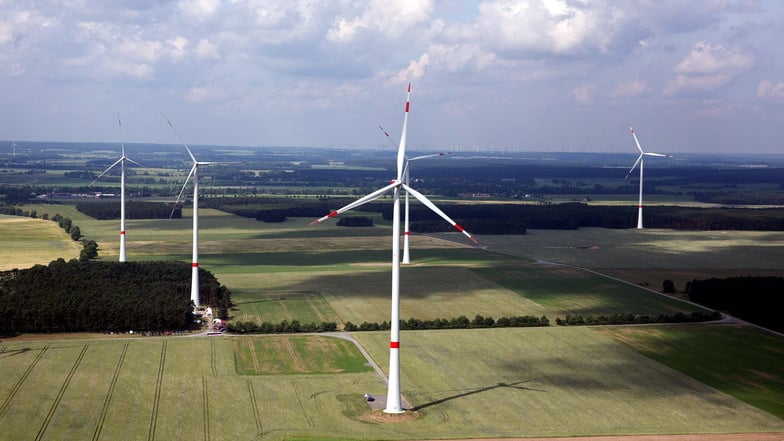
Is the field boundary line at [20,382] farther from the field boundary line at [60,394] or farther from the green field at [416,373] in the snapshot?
the field boundary line at [60,394]

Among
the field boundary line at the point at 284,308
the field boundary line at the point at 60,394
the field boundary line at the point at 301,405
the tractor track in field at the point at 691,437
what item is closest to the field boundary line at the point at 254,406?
the field boundary line at the point at 301,405

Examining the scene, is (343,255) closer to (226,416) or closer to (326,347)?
(326,347)

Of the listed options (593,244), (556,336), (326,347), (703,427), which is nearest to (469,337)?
(556,336)

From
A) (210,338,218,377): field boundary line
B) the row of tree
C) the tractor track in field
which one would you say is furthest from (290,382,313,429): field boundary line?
the row of tree

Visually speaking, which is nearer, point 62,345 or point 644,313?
point 62,345

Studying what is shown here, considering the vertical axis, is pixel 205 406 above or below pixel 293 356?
below

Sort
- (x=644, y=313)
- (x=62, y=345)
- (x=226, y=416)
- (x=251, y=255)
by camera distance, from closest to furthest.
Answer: (x=226, y=416), (x=62, y=345), (x=644, y=313), (x=251, y=255)

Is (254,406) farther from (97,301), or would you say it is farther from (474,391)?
(97,301)

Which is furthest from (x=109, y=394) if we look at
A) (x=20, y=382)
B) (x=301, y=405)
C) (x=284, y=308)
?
(x=284, y=308)
